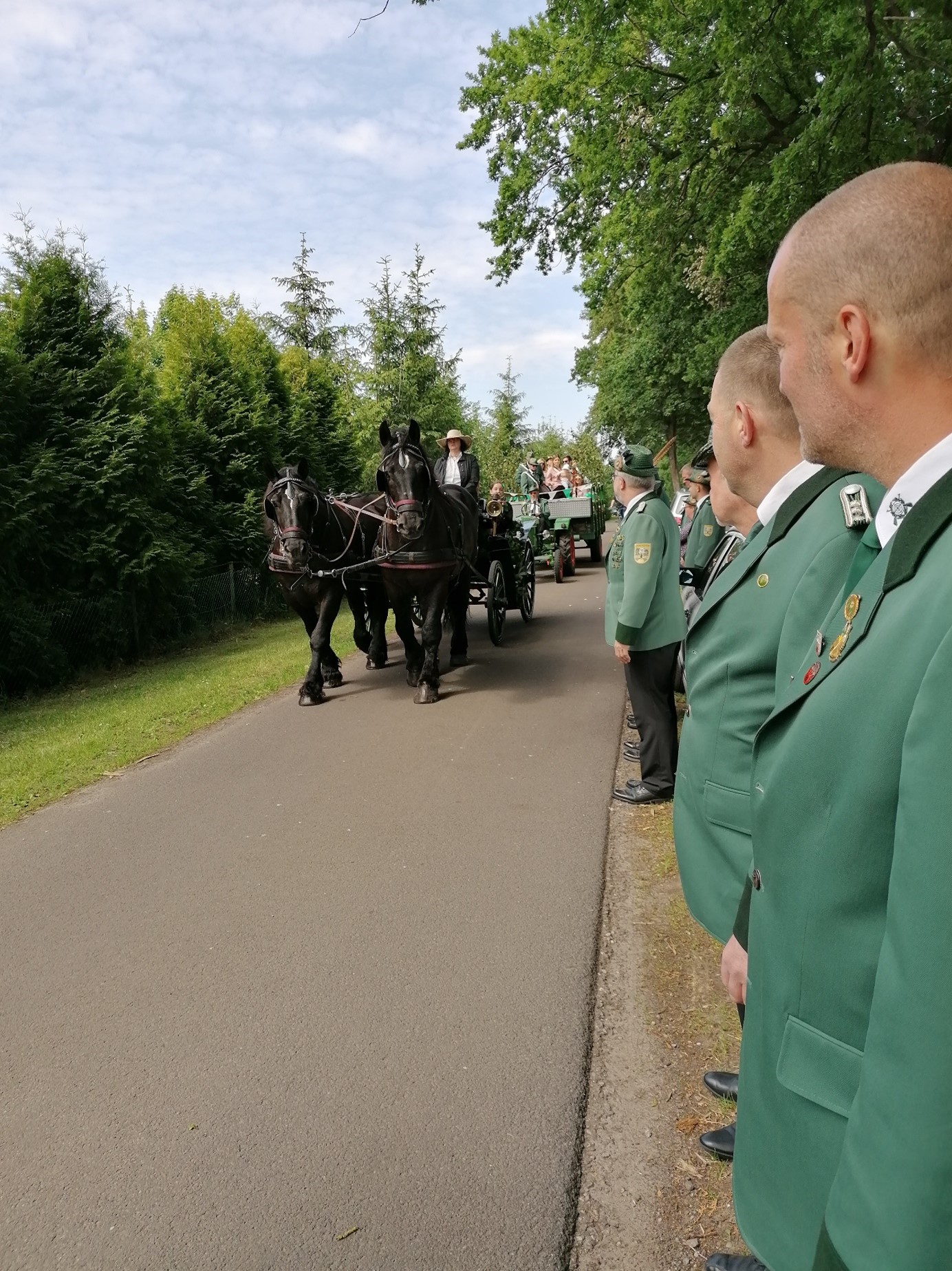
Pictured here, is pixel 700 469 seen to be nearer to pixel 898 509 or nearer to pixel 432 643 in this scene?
pixel 432 643

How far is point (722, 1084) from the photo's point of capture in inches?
105

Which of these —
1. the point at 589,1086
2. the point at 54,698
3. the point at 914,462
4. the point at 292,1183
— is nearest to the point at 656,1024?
the point at 589,1086

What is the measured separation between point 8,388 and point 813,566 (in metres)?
10.6

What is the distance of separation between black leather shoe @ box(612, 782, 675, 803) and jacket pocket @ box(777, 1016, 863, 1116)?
13.8ft

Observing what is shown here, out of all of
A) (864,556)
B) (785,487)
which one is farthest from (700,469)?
(864,556)

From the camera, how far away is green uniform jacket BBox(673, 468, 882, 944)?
6.51ft

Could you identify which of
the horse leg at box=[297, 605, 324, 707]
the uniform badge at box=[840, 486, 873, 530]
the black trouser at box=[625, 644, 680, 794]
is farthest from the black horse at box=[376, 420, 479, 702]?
the uniform badge at box=[840, 486, 873, 530]

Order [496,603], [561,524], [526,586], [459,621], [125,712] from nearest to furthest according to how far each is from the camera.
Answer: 1. [125,712]
2. [459,621]
3. [496,603]
4. [526,586]
5. [561,524]

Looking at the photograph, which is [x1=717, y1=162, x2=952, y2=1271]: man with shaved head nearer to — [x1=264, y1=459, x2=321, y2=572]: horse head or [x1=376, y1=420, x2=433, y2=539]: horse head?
[x1=376, y1=420, x2=433, y2=539]: horse head

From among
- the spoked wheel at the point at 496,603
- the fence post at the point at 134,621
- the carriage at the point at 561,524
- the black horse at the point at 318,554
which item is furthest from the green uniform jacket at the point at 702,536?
the carriage at the point at 561,524

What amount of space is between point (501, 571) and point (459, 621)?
1.51 meters

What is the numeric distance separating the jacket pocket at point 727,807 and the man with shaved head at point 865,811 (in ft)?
3.04

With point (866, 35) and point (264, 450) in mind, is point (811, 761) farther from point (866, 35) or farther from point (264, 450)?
point (264, 450)

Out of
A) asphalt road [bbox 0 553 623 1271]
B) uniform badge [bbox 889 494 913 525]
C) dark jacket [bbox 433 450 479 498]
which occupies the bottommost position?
asphalt road [bbox 0 553 623 1271]
